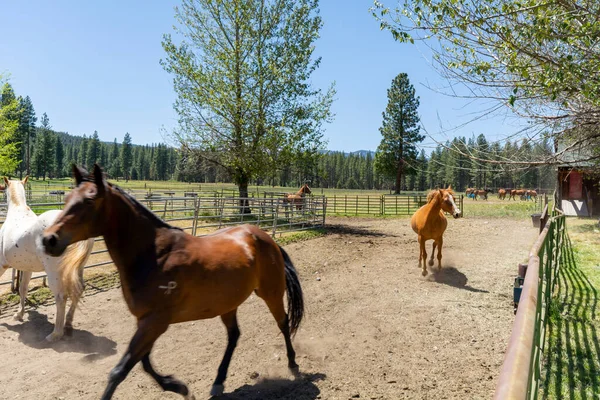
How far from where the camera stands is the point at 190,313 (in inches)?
124

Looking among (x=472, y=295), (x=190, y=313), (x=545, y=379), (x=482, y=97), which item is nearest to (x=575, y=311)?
(x=472, y=295)

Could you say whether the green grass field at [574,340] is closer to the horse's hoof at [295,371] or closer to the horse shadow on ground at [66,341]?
the horse's hoof at [295,371]

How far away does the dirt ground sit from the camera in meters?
3.64

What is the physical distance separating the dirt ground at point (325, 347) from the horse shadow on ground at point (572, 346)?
47 cm

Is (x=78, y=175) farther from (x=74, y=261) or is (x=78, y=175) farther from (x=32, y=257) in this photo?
(x=32, y=257)

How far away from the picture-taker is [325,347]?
455 cm

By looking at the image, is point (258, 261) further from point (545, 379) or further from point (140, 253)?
point (545, 379)

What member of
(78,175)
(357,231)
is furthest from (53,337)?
(357,231)

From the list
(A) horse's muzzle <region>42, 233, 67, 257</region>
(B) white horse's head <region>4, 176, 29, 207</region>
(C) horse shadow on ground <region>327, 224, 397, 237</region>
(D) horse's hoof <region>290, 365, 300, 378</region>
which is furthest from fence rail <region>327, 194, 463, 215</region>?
(A) horse's muzzle <region>42, 233, 67, 257</region>

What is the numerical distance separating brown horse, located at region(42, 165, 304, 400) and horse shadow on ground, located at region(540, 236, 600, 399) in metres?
2.78

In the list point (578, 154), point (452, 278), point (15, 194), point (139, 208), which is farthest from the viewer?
point (452, 278)

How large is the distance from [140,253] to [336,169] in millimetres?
116146

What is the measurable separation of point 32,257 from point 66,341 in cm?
117

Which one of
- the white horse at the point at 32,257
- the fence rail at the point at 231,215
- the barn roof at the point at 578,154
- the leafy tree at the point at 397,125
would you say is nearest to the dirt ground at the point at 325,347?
the white horse at the point at 32,257
